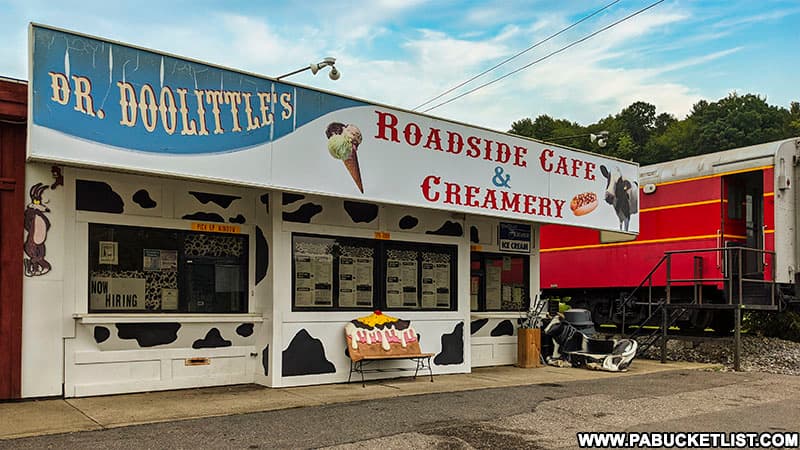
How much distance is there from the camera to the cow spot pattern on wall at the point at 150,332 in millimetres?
9227

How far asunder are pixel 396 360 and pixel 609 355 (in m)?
3.98

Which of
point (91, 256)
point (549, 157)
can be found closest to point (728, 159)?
point (549, 157)

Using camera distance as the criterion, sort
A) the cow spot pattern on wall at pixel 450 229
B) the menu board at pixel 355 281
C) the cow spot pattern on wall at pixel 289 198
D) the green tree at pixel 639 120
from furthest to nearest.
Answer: the green tree at pixel 639 120 → the cow spot pattern on wall at pixel 450 229 → the menu board at pixel 355 281 → the cow spot pattern on wall at pixel 289 198

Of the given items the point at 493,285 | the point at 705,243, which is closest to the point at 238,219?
the point at 493,285

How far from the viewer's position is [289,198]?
10305 millimetres

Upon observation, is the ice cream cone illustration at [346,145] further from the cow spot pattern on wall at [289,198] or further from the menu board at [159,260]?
the menu board at [159,260]

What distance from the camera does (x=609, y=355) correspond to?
1298 cm

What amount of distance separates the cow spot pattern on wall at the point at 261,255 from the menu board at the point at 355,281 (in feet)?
3.76

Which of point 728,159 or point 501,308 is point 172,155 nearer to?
point 501,308

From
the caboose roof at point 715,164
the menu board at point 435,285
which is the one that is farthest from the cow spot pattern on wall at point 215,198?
the caboose roof at point 715,164

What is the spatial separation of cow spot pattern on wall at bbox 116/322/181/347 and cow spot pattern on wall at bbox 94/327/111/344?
131 millimetres

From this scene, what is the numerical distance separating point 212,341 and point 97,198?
231cm

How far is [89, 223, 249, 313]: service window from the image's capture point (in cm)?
925

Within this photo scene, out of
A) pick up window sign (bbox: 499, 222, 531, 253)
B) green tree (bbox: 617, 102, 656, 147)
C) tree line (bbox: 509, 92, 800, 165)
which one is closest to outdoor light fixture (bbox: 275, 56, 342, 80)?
pick up window sign (bbox: 499, 222, 531, 253)
